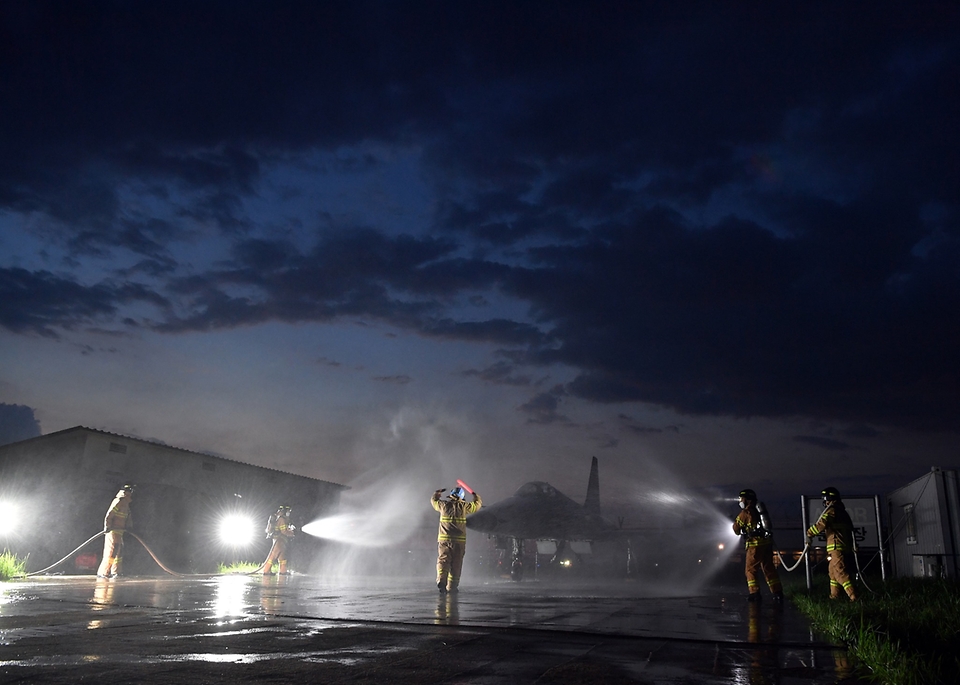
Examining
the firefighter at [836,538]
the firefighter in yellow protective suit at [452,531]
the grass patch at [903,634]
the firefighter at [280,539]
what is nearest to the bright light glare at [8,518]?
the firefighter at [280,539]

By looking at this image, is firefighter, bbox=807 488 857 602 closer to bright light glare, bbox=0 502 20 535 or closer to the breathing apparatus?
the breathing apparatus

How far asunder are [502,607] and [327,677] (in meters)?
6.08

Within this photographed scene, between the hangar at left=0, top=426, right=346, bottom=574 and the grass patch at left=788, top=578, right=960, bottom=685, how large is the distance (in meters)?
20.8

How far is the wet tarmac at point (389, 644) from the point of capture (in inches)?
167

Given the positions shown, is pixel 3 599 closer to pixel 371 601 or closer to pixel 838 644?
pixel 371 601

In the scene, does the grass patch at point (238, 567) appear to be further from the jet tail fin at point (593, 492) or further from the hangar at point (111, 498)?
the jet tail fin at point (593, 492)

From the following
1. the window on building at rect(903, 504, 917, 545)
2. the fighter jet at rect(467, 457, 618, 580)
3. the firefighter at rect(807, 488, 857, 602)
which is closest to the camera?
the firefighter at rect(807, 488, 857, 602)

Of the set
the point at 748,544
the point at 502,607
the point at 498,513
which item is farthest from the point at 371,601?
the point at 498,513

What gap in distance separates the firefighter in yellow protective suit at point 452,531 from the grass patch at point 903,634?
6.13 meters

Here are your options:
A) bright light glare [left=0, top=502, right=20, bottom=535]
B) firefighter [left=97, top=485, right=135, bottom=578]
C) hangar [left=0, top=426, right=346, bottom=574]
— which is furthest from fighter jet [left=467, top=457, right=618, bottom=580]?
bright light glare [left=0, top=502, right=20, bottom=535]

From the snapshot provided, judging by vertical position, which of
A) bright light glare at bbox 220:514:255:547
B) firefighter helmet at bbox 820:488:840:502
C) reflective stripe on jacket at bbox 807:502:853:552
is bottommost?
bright light glare at bbox 220:514:255:547

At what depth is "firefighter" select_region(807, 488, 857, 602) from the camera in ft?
35.5

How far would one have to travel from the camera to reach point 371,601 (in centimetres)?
1023

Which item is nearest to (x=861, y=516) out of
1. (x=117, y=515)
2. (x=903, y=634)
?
(x=903, y=634)
